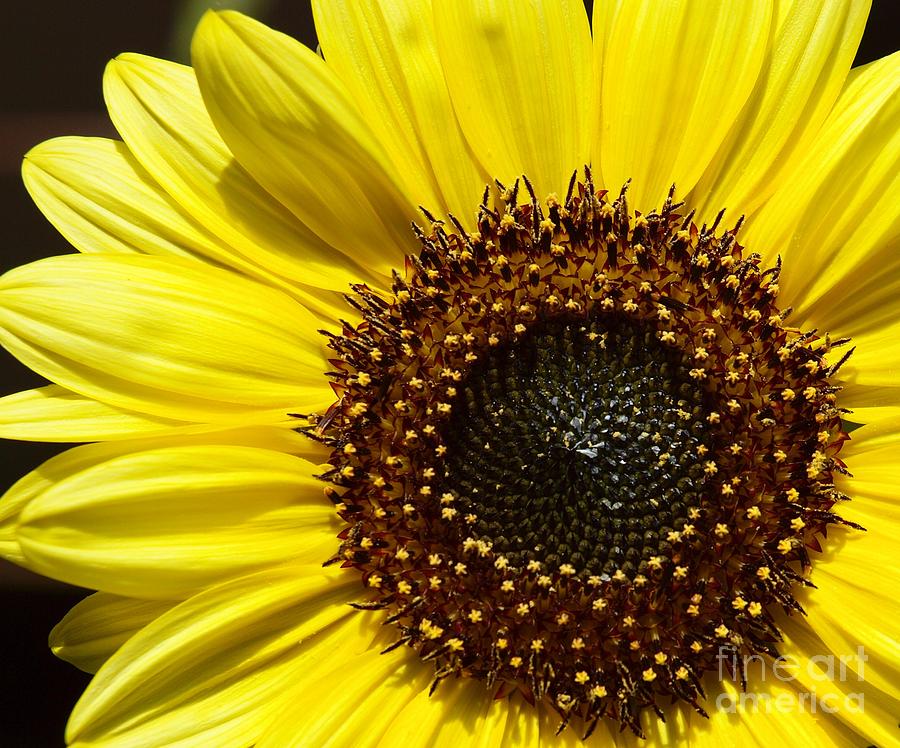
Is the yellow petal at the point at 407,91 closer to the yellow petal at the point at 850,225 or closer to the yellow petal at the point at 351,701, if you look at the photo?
the yellow petal at the point at 850,225

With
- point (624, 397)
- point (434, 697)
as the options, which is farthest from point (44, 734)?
point (624, 397)

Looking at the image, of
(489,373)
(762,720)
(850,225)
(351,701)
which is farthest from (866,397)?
(351,701)

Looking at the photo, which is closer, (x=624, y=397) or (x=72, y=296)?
(x=72, y=296)

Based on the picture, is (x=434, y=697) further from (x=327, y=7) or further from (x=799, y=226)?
(x=327, y=7)

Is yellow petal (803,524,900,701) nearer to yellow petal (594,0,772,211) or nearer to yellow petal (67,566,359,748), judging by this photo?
yellow petal (594,0,772,211)

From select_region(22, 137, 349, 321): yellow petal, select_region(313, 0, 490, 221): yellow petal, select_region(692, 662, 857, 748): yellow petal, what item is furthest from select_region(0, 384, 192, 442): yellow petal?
select_region(692, 662, 857, 748): yellow petal

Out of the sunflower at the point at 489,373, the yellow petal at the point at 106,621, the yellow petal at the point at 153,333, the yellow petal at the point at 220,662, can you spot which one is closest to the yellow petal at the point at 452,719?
the sunflower at the point at 489,373

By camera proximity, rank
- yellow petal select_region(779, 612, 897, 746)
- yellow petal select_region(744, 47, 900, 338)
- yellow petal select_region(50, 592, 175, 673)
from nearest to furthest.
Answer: yellow petal select_region(779, 612, 897, 746), yellow petal select_region(744, 47, 900, 338), yellow petal select_region(50, 592, 175, 673)
